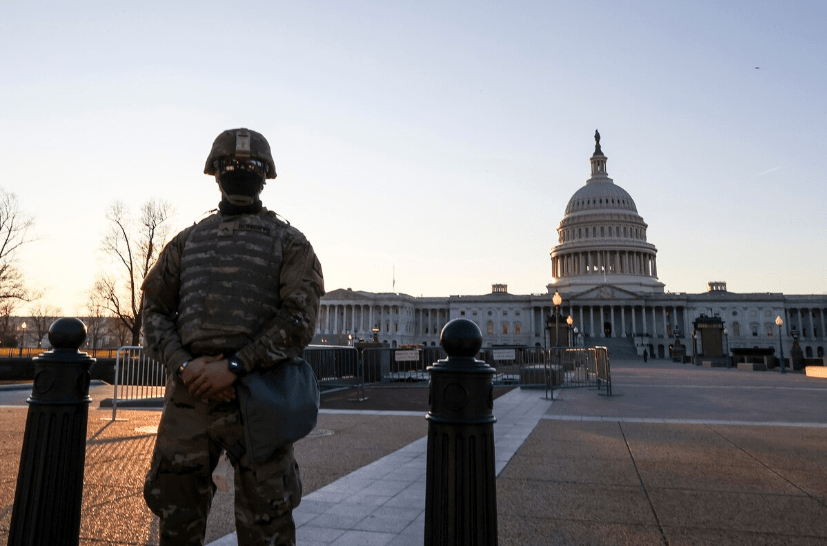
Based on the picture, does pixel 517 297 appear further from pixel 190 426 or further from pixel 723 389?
pixel 190 426

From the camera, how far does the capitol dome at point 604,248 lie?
11350cm

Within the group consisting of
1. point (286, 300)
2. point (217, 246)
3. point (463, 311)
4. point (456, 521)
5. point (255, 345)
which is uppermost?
point (463, 311)

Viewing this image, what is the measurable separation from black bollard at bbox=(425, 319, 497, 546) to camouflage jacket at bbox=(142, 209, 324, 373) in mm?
783

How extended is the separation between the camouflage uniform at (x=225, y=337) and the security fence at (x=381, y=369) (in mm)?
11679

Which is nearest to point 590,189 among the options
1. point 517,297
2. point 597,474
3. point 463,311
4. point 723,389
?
point 517,297

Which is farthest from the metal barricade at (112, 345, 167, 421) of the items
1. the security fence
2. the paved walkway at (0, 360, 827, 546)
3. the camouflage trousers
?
the camouflage trousers

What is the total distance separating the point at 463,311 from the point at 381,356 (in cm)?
9192

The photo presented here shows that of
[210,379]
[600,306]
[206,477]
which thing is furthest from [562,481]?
[600,306]

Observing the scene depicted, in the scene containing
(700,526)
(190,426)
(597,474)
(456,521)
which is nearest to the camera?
(456,521)

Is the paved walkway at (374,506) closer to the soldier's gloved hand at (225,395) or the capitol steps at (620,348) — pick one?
the soldier's gloved hand at (225,395)

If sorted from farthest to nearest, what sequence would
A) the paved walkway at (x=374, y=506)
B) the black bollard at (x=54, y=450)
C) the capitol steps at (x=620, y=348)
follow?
the capitol steps at (x=620, y=348), the paved walkway at (x=374, y=506), the black bollard at (x=54, y=450)

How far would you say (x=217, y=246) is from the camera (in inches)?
125

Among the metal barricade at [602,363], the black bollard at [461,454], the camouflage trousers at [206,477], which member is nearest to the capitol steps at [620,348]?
the metal barricade at [602,363]

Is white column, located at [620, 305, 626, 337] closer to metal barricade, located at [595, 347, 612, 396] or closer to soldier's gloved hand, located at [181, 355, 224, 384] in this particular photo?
metal barricade, located at [595, 347, 612, 396]
